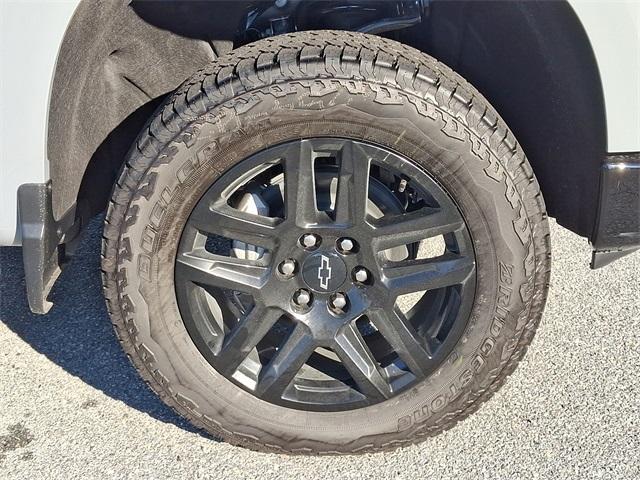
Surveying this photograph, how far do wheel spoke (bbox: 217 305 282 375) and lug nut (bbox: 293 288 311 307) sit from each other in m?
0.07

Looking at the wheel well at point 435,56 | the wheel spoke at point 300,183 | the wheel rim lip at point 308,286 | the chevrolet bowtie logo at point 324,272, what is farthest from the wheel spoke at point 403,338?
the wheel well at point 435,56

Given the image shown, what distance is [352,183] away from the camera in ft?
7.13

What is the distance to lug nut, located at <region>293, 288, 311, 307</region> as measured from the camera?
2.30 m

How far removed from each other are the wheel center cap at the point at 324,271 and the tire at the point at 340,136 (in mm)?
367

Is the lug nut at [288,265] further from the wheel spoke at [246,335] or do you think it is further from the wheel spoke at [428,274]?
the wheel spoke at [428,274]

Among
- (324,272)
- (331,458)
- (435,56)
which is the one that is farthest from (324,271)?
(435,56)

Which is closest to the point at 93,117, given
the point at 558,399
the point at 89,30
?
the point at 89,30

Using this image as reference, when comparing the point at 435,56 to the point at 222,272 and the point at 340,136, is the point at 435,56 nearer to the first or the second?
the point at 340,136

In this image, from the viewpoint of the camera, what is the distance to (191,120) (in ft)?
6.98

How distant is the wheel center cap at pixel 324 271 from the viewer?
2246 mm

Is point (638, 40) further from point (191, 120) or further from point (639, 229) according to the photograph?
point (191, 120)

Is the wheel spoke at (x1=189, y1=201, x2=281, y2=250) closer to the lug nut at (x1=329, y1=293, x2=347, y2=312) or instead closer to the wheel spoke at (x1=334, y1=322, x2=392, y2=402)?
the lug nut at (x1=329, y1=293, x2=347, y2=312)

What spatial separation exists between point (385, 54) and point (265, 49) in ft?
1.14

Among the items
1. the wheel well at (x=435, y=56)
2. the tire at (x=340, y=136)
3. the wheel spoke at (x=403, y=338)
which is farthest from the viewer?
the wheel spoke at (x=403, y=338)
